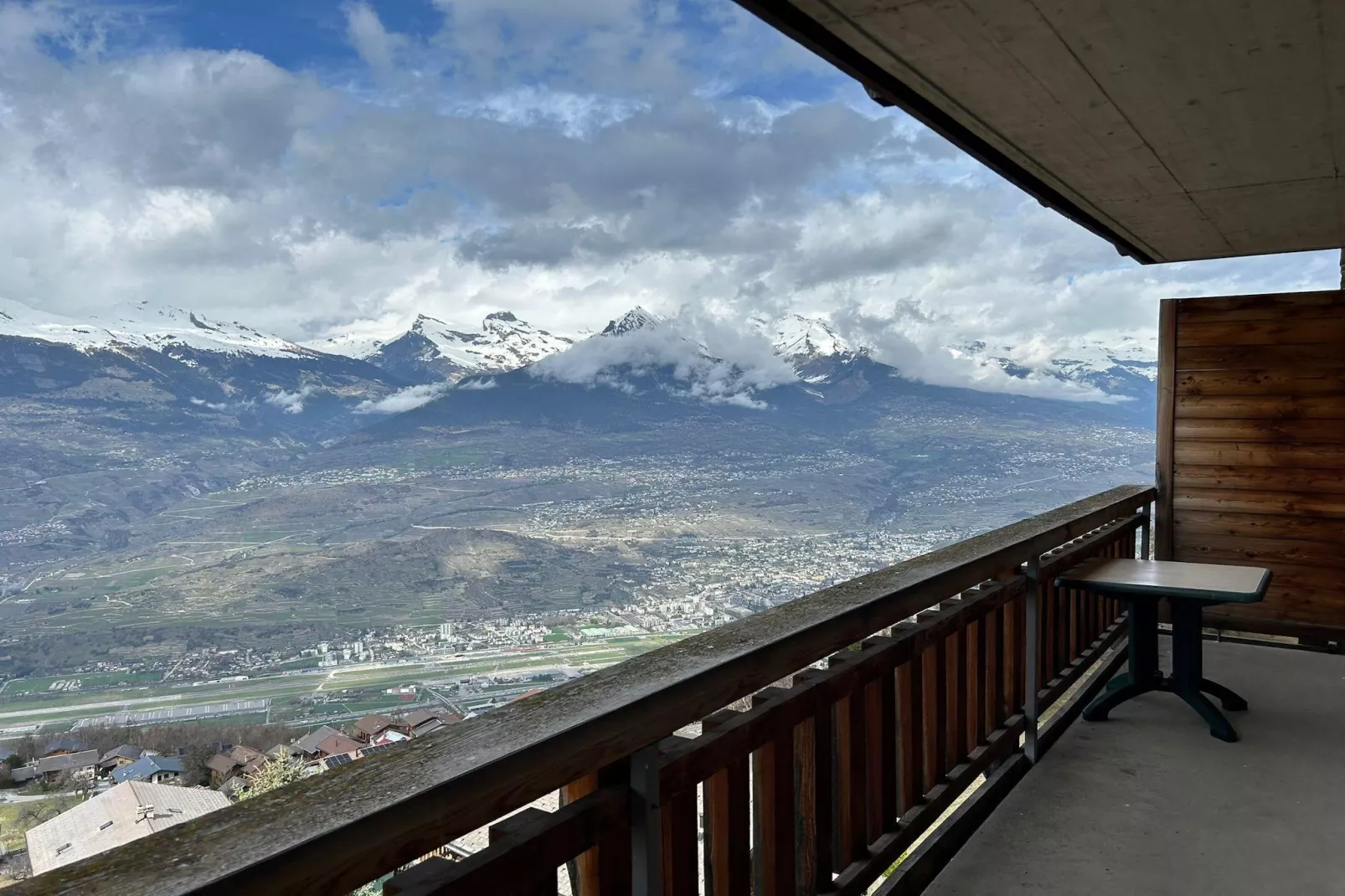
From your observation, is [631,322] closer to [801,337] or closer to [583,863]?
[801,337]

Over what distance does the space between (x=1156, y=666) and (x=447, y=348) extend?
88882 mm

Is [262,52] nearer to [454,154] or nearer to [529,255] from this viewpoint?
[454,154]

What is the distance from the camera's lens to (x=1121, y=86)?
7.68 ft

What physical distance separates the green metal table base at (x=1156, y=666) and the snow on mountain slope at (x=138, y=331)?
3445 centimetres

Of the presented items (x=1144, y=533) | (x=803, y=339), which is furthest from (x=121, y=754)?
(x=803, y=339)

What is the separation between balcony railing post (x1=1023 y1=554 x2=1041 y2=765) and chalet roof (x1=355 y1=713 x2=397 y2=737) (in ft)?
7.32

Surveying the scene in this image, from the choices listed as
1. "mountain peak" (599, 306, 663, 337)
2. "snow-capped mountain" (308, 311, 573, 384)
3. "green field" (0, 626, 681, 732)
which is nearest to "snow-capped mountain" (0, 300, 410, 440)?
"snow-capped mountain" (308, 311, 573, 384)

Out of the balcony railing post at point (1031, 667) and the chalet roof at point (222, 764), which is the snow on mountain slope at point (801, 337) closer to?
the balcony railing post at point (1031, 667)

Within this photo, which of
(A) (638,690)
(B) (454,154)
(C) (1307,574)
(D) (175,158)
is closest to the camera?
(A) (638,690)

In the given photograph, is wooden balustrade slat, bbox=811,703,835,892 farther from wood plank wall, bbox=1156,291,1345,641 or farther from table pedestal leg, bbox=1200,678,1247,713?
wood plank wall, bbox=1156,291,1345,641

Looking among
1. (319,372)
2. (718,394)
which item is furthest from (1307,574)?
(718,394)

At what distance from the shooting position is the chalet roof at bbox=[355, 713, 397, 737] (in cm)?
195

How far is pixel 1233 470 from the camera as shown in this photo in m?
5.01

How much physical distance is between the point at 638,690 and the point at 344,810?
50 centimetres
